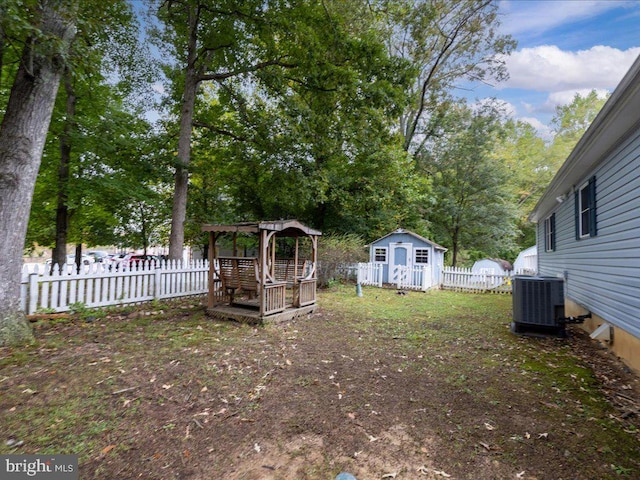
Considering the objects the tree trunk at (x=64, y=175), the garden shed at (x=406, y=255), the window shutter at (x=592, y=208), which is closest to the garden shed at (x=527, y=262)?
the garden shed at (x=406, y=255)

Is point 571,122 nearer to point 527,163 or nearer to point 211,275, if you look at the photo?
A: point 527,163

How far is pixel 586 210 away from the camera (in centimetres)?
584

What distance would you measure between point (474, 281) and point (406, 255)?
293 centimetres

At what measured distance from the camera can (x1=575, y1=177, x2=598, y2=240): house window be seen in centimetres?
533

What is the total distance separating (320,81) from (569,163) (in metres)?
6.97

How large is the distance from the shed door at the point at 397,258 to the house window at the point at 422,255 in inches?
11.7

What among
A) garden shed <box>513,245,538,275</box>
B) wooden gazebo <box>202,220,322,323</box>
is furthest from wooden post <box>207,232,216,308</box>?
garden shed <box>513,245,538,275</box>

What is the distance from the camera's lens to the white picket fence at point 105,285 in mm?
5328


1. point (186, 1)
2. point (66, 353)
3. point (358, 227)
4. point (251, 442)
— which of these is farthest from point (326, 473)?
point (358, 227)

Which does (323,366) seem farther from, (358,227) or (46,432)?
(358,227)

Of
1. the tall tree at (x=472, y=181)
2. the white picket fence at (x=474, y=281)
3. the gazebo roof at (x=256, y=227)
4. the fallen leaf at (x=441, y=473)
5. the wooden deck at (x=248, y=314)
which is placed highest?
the tall tree at (x=472, y=181)

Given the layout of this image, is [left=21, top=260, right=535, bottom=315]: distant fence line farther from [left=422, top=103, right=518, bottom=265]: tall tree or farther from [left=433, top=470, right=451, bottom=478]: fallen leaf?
[left=422, top=103, right=518, bottom=265]: tall tree

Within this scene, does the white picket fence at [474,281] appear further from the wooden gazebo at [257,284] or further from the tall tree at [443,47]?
the tall tree at [443,47]

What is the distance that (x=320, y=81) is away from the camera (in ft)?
30.8
